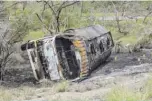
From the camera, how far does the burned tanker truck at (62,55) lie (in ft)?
68.1

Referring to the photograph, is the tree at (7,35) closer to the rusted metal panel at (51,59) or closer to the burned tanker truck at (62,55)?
the burned tanker truck at (62,55)

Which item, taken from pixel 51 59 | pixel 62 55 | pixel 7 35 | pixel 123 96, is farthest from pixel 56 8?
pixel 123 96

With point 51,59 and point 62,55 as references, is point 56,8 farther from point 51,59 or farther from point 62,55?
point 51,59

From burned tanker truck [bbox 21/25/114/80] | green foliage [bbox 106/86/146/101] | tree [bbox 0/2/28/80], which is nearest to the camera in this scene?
green foliage [bbox 106/86/146/101]

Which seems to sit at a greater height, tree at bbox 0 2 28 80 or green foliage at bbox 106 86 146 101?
green foliage at bbox 106 86 146 101

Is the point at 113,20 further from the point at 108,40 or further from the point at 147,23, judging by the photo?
the point at 108,40

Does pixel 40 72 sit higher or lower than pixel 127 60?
higher

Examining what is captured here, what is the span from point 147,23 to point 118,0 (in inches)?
236

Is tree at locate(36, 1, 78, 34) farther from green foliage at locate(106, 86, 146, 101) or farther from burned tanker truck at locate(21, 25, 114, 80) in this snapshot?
green foliage at locate(106, 86, 146, 101)

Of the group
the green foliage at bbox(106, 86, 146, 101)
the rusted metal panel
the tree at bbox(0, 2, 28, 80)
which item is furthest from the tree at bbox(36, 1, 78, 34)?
the green foliage at bbox(106, 86, 146, 101)

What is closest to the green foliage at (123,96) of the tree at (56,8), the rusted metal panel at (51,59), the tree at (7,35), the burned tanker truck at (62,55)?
the burned tanker truck at (62,55)

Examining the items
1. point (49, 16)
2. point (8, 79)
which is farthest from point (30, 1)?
point (8, 79)

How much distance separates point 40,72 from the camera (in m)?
21.0

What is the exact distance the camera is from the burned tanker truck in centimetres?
2076
